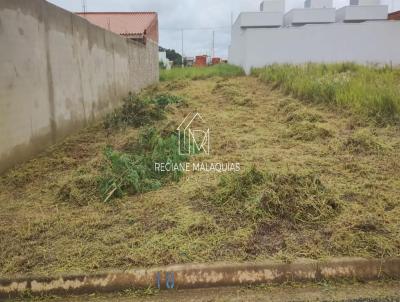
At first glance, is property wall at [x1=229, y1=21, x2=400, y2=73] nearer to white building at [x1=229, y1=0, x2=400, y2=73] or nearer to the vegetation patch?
white building at [x1=229, y1=0, x2=400, y2=73]

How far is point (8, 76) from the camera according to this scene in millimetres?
3941

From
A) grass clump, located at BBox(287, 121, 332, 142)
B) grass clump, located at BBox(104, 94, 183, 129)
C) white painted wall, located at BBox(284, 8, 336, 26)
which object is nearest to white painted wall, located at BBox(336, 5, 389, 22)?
white painted wall, located at BBox(284, 8, 336, 26)

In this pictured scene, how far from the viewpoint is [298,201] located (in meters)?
3.07

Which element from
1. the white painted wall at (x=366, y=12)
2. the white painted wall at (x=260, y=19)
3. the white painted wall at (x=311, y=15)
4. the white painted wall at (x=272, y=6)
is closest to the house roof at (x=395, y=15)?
the white painted wall at (x=366, y=12)

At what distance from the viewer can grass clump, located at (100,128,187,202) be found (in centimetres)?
354

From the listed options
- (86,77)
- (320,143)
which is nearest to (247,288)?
(320,143)

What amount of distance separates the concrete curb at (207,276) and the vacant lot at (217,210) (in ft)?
0.24

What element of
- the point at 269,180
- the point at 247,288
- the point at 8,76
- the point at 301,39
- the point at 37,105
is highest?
the point at 301,39

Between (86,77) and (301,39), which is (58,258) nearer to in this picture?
(86,77)

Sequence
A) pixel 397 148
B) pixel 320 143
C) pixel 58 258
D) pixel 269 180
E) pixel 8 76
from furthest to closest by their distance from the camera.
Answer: pixel 320 143, pixel 397 148, pixel 8 76, pixel 269 180, pixel 58 258

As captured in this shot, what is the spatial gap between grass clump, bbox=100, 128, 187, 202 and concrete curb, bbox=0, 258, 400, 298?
1.14 m

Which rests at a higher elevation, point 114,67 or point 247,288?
point 114,67

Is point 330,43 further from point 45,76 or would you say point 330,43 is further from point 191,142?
point 45,76

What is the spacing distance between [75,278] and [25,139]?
2.54 metres
